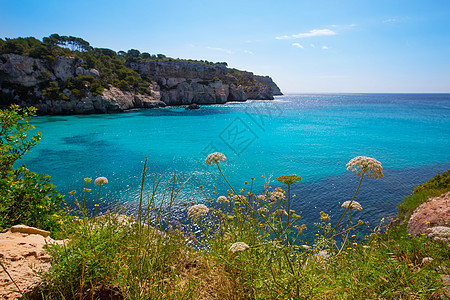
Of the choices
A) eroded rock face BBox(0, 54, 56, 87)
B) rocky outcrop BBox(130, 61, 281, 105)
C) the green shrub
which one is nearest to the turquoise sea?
the green shrub

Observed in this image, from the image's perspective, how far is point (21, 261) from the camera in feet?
A: 8.77

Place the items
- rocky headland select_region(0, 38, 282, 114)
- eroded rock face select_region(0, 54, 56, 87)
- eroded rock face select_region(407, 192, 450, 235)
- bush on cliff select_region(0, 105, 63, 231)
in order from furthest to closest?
rocky headland select_region(0, 38, 282, 114) < eroded rock face select_region(0, 54, 56, 87) < eroded rock face select_region(407, 192, 450, 235) < bush on cliff select_region(0, 105, 63, 231)

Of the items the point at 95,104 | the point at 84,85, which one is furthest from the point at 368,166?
the point at 84,85

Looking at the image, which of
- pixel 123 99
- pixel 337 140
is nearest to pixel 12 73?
pixel 123 99

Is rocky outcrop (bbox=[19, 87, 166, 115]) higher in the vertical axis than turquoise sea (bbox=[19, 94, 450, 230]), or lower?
higher

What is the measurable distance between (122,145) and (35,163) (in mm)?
8533

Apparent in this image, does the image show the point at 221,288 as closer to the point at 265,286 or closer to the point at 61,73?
the point at 265,286

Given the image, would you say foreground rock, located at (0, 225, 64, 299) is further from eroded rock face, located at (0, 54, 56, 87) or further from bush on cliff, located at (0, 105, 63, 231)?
eroded rock face, located at (0, 54, 56, 87)

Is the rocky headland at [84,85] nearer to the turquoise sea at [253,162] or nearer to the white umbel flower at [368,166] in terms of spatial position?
the turquoise sea at [253,162]

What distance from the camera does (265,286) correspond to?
2.09 meters

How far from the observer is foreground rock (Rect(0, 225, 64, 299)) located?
2289mm

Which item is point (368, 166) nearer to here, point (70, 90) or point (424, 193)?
point (424, 193)

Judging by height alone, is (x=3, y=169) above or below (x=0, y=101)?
below

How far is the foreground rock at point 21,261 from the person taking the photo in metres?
2.29
